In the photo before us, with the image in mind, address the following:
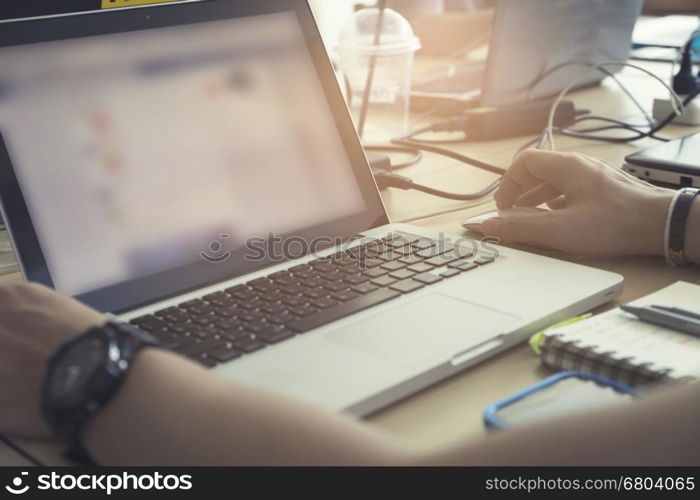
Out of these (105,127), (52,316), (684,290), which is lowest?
(684,290)

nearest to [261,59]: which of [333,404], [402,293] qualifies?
[402,293]

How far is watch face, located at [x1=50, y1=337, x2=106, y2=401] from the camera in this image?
21.5 inches

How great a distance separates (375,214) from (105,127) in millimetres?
334

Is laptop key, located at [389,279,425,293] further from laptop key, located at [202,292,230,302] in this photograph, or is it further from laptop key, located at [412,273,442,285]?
laptop key, located at [202,292,230,302]

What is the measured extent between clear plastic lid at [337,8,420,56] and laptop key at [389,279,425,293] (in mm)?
751

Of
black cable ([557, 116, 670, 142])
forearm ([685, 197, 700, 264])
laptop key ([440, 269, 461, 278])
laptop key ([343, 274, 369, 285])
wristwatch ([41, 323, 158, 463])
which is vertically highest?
wristwatch ([41, 323, 158, 463])

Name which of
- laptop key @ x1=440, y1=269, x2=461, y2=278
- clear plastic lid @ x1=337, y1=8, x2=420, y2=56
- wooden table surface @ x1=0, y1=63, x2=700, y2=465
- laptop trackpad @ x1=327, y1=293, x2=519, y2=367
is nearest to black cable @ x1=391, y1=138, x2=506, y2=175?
wooden table surface @ x1=0, y1=63, x2=700, y2=465

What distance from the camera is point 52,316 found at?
63 centimetres

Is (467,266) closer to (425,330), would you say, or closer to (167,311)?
(425,330)

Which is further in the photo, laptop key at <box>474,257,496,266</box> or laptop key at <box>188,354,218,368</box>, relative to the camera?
laptop key at <box>474,257,496,266</box>

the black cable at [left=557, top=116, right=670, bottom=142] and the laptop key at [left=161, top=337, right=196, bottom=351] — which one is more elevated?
the laptop key at [left=161, top=337, right=196, bottom=351]

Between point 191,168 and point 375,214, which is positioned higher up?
point 191,168
